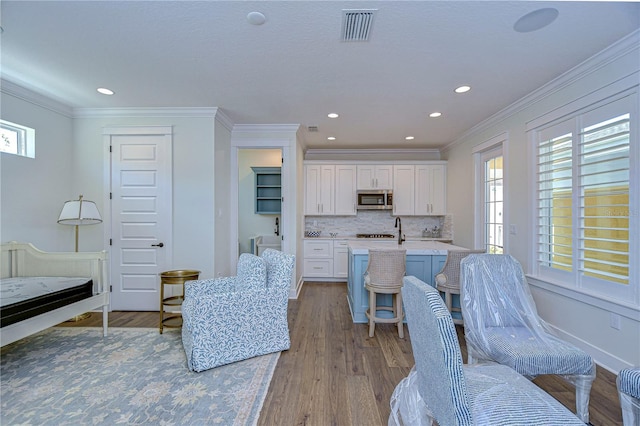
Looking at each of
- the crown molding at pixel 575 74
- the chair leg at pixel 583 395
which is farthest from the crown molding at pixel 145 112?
the chair leg at pixel 583 395

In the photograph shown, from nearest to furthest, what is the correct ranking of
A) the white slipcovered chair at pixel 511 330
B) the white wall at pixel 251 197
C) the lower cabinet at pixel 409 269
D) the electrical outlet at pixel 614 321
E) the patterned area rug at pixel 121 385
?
the white slipcovered chair at pixel 511 330, the patterned area rug at pixel 121 385, the electrical outlet at pixel 614 321, the lower cabinet at pixel 409 269, the white wall at pixel 251 197

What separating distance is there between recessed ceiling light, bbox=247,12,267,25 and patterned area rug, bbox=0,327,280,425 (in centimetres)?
265

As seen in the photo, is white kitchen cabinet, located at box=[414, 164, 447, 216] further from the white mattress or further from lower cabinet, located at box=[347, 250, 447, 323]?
the white mattress

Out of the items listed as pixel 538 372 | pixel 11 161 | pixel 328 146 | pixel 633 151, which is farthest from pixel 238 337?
pixel 328 146

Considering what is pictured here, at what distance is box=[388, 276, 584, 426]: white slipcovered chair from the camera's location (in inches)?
42.8

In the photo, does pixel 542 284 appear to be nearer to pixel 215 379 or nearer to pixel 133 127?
pixel 215 379

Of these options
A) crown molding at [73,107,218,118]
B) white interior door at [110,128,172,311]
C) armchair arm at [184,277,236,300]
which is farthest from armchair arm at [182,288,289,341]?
crown molding at [73,107,218,118]

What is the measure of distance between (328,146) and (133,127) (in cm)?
327

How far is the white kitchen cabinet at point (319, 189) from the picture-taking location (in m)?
5.61

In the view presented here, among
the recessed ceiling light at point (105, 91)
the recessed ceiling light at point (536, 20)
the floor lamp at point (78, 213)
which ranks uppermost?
the recessed ceiling light at point (105, 91)

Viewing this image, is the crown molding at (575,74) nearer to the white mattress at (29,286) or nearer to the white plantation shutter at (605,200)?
the white plantation shutter at (605,200)

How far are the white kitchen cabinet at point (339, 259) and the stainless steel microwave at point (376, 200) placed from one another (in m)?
0.84

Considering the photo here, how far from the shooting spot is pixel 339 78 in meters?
2.81

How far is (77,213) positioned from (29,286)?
101 cm
